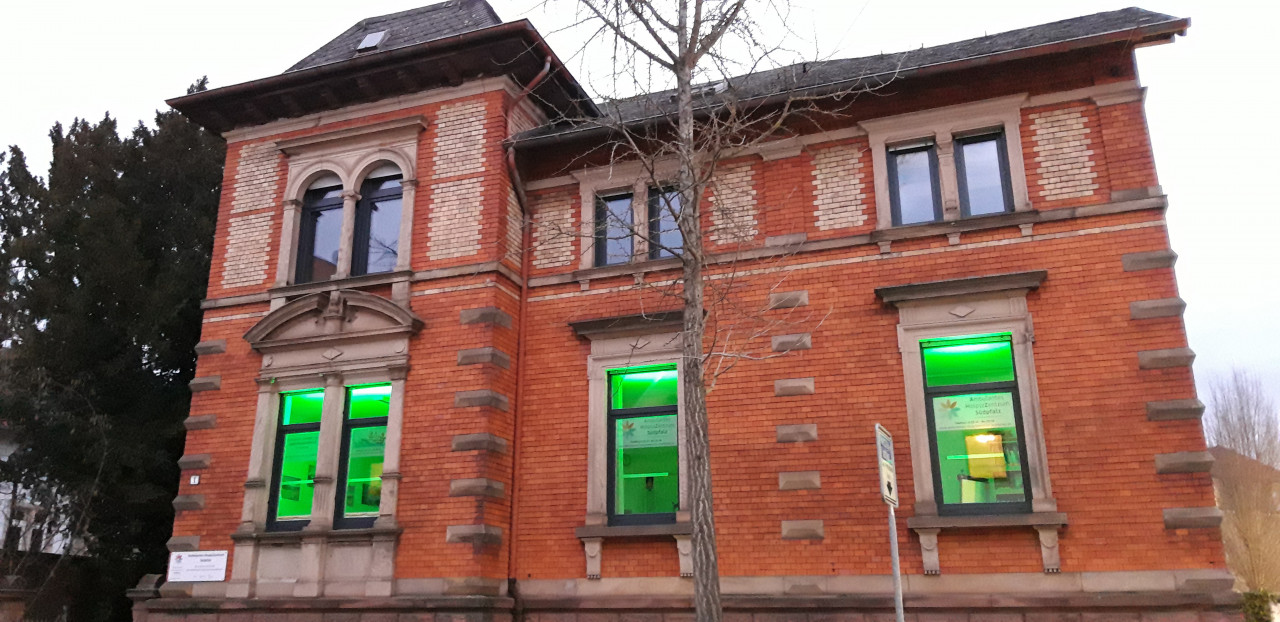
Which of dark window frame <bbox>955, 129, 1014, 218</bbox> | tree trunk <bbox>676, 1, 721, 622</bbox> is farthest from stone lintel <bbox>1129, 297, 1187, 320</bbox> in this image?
tree trunk <bbox>676, 1, 721, 622</bbox>

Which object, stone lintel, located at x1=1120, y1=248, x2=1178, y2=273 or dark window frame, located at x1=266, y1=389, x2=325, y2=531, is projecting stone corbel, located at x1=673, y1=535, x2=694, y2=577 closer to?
dark window frame, located at x1=266, y1=389, x2=325, y2=531

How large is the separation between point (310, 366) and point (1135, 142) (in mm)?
10651

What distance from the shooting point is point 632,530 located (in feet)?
36.3

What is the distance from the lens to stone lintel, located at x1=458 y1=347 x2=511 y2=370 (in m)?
11.7

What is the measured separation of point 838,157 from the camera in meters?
11.9

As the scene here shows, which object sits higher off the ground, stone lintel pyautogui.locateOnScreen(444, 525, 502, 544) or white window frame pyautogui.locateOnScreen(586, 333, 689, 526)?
white window frame pyautogui.locateOnScreen(586, 333, 689, 526)

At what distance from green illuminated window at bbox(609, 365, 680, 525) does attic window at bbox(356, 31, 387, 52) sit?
6771 mm

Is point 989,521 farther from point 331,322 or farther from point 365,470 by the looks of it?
point 331,322

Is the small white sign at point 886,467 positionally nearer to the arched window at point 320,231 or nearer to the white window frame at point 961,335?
the white window frame at point 961,335

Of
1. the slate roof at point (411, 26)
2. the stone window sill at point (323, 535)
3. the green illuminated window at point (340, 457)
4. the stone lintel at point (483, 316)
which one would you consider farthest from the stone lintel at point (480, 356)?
→ the slate roof at point (411, 26)

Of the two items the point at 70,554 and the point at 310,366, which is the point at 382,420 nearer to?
the point at 310,366

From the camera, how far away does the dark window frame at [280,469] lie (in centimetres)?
1210

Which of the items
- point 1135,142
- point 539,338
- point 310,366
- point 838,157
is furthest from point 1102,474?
point 310,366

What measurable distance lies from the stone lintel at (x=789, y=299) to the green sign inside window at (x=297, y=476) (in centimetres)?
627
